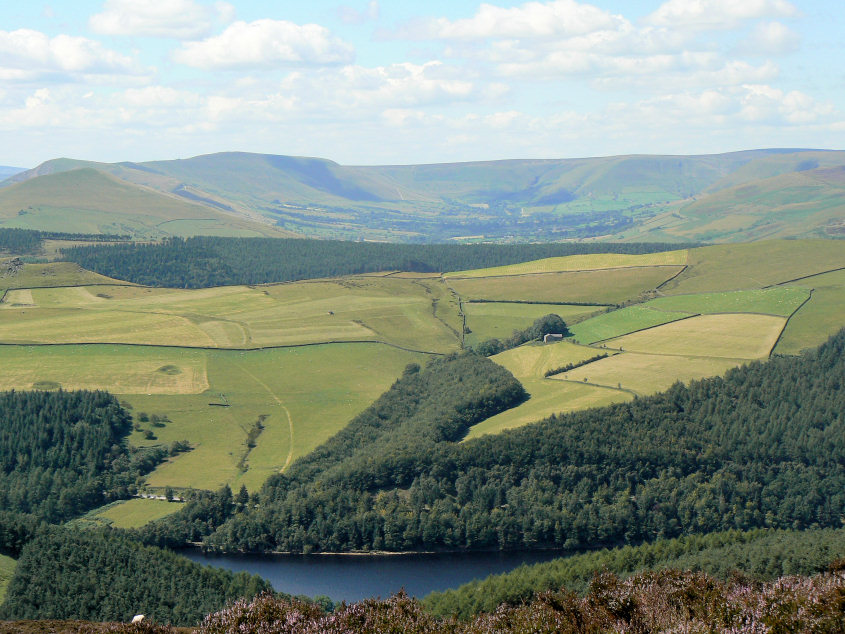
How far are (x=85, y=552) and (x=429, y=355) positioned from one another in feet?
341

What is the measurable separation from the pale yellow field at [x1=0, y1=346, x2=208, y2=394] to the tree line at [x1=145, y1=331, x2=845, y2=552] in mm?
38387

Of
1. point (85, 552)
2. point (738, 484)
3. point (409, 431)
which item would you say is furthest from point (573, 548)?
point (85, 552)

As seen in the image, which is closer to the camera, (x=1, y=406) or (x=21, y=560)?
(x=21, y=560)

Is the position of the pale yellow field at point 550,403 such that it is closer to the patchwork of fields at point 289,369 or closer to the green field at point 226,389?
the patchwork of fields at point 289,369

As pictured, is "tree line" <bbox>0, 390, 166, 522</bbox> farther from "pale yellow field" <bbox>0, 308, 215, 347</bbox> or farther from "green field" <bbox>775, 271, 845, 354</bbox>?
"green field" <bbox>775, 271, 845, 354</bbox>

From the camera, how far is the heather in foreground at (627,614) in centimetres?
4641

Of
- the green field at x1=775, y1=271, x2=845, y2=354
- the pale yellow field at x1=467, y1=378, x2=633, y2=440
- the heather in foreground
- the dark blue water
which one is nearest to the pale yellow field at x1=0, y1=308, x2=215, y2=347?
the pale yellow field at x1=467, y1=378, x2=633, y2=440

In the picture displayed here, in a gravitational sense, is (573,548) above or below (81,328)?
below

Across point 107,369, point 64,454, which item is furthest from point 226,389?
point 64,454

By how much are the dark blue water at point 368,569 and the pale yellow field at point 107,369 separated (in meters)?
57.2

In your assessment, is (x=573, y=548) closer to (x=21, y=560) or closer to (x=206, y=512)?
(x=206, y=512)

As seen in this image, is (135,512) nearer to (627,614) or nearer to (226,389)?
(226,389)

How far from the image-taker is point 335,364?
7170 inches

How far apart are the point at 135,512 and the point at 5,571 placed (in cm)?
2873
